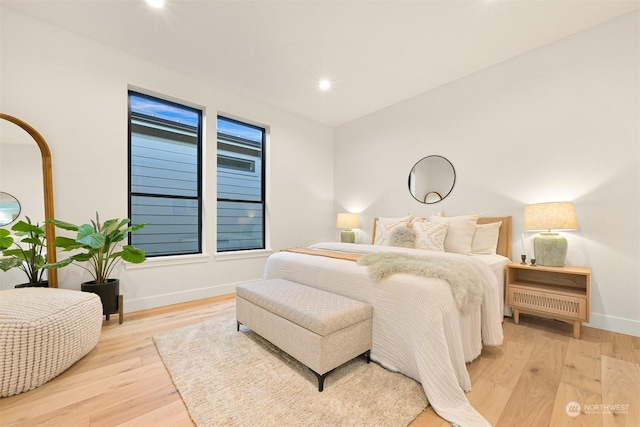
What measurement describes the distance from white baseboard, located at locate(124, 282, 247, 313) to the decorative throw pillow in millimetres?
2211

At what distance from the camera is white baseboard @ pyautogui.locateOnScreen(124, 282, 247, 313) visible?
2768mm

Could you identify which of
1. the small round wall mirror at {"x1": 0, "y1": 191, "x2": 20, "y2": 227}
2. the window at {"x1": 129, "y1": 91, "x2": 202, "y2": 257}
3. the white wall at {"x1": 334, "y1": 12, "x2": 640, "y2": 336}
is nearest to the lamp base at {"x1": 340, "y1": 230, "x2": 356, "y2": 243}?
the white wall at {"x1": 334, "y1": 12, "x2": 640, "y2": 336}

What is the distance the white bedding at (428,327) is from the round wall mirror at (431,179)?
152 centimetres

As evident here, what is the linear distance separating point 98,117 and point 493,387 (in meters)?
3.95

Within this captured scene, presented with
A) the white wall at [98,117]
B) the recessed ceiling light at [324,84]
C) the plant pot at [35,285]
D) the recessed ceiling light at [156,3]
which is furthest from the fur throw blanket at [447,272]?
the plant pot at [35,285]

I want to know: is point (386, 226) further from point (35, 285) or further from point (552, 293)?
point (35, 285)

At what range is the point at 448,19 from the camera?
2.29m

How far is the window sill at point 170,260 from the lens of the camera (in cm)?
282

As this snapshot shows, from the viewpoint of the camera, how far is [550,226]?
7.58 ft

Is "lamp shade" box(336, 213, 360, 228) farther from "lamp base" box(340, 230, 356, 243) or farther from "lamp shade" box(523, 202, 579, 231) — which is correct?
"lamp shade" box(523, 202, 579, 231)

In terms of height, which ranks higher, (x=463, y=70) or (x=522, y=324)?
(x=463, y=70)

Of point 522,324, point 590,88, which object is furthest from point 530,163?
point 522,324

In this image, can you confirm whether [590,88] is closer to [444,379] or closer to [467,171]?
[467,171]

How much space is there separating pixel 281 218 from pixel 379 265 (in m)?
2.50
